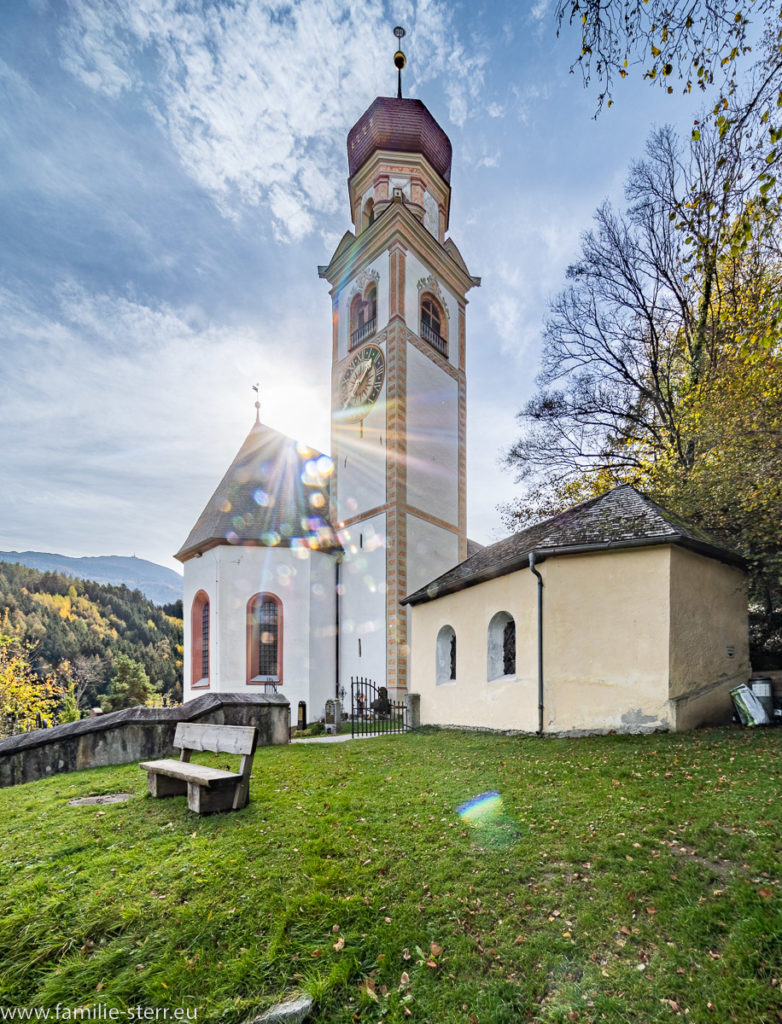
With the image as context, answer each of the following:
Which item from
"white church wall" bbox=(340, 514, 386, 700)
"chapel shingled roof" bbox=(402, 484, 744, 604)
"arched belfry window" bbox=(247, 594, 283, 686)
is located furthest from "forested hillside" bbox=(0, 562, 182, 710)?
"chapel shingled roof" bbox=(402, 484, 744, 604)

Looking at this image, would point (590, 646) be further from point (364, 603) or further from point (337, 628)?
point (337, 628)

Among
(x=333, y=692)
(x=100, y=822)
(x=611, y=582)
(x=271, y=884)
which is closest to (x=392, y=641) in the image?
(x=333, y=692)

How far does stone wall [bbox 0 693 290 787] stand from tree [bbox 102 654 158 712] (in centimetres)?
3085

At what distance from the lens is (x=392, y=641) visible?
18.5 meters

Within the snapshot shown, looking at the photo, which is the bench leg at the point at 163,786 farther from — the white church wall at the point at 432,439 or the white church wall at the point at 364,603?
the white church wall at the point at 432,439

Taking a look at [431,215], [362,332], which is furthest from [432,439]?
[431,215]

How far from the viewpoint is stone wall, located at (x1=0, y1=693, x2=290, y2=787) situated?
27.9 ft

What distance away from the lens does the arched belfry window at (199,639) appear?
20812mm

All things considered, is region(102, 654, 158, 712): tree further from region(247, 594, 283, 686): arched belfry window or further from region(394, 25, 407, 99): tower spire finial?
region(394, 25, 407, 99): tower spire finial

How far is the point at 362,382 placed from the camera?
22297 millimetres

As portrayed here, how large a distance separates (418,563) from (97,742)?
12.8 m

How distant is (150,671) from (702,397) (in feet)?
197

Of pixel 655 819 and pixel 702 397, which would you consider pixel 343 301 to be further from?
pixel 655 819

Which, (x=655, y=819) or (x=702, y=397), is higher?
(x=702, y=397)
